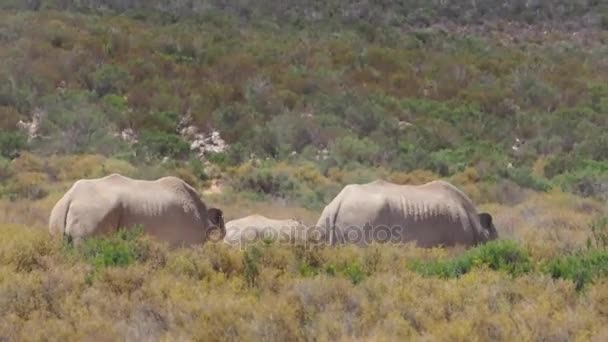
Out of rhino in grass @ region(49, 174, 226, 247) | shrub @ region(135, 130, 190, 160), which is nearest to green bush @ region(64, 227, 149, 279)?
rhino in grass @ region(49, 174, 226, 247)

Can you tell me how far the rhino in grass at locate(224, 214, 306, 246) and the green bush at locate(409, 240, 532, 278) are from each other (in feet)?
6.37

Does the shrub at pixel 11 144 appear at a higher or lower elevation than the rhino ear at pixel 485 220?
lower

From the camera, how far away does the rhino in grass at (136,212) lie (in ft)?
30.1

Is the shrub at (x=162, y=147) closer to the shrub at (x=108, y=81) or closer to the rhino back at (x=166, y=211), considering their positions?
the shrub at (x=108, y=81)

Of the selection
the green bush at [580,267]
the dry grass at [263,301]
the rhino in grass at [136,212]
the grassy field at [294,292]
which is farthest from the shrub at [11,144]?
the green bush at [580,267]

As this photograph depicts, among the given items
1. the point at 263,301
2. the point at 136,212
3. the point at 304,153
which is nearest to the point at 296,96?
the point at 304,153

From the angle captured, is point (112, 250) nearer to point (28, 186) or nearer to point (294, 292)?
point (294, 292)

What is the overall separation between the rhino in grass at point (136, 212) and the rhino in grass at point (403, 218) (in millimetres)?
1603

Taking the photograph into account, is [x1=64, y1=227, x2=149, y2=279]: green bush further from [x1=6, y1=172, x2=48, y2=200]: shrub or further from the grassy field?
[x1=6, y1=172, x2=48, y2=200]: shrub

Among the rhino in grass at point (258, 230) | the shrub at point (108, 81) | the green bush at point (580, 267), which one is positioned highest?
the green bush at point (580, 267)

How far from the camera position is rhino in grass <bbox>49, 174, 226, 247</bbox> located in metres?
9.19

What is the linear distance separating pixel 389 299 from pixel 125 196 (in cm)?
427

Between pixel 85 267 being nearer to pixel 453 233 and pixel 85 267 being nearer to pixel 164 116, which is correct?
pixel 453 233

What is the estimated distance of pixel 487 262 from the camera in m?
8.27
